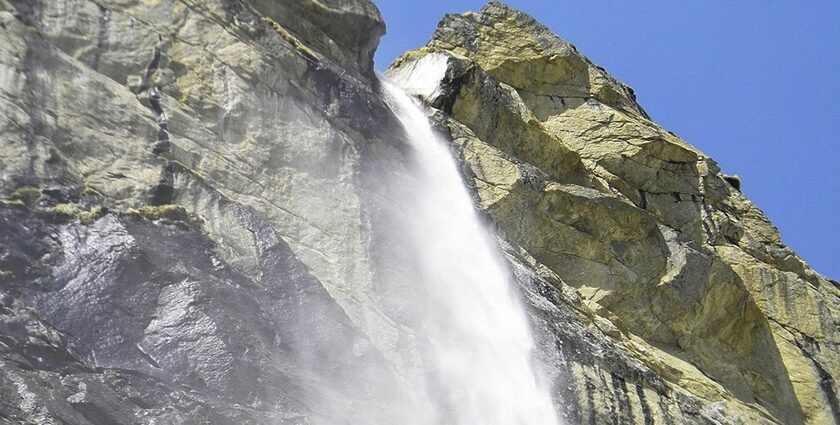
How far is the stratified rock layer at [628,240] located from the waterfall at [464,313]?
64 cm

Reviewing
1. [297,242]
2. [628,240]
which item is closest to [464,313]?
A: [297,242]

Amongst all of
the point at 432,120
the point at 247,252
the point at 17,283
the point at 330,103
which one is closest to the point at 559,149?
the point at 432,120

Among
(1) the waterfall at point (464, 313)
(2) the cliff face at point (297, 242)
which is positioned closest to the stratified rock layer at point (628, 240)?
(2) the cliff face at point (297, 242)

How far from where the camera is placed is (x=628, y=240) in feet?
70.1

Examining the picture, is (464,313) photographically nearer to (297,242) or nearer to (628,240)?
(297,242)

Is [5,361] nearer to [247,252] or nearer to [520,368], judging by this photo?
[247,252]

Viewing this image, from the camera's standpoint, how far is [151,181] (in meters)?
12.7

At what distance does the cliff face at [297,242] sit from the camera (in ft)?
36.5

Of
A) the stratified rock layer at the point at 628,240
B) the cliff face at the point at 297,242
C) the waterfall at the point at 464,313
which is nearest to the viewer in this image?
the cliff face at the point at 297,242

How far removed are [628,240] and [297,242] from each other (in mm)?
9148

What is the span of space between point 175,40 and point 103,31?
1.13 m

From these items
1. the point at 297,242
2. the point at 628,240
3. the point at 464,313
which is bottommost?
the point at 297,242

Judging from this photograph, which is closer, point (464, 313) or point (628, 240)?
point (464, 313)

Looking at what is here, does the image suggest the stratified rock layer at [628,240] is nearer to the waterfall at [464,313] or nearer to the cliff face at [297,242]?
the cliff face at [297,242]
